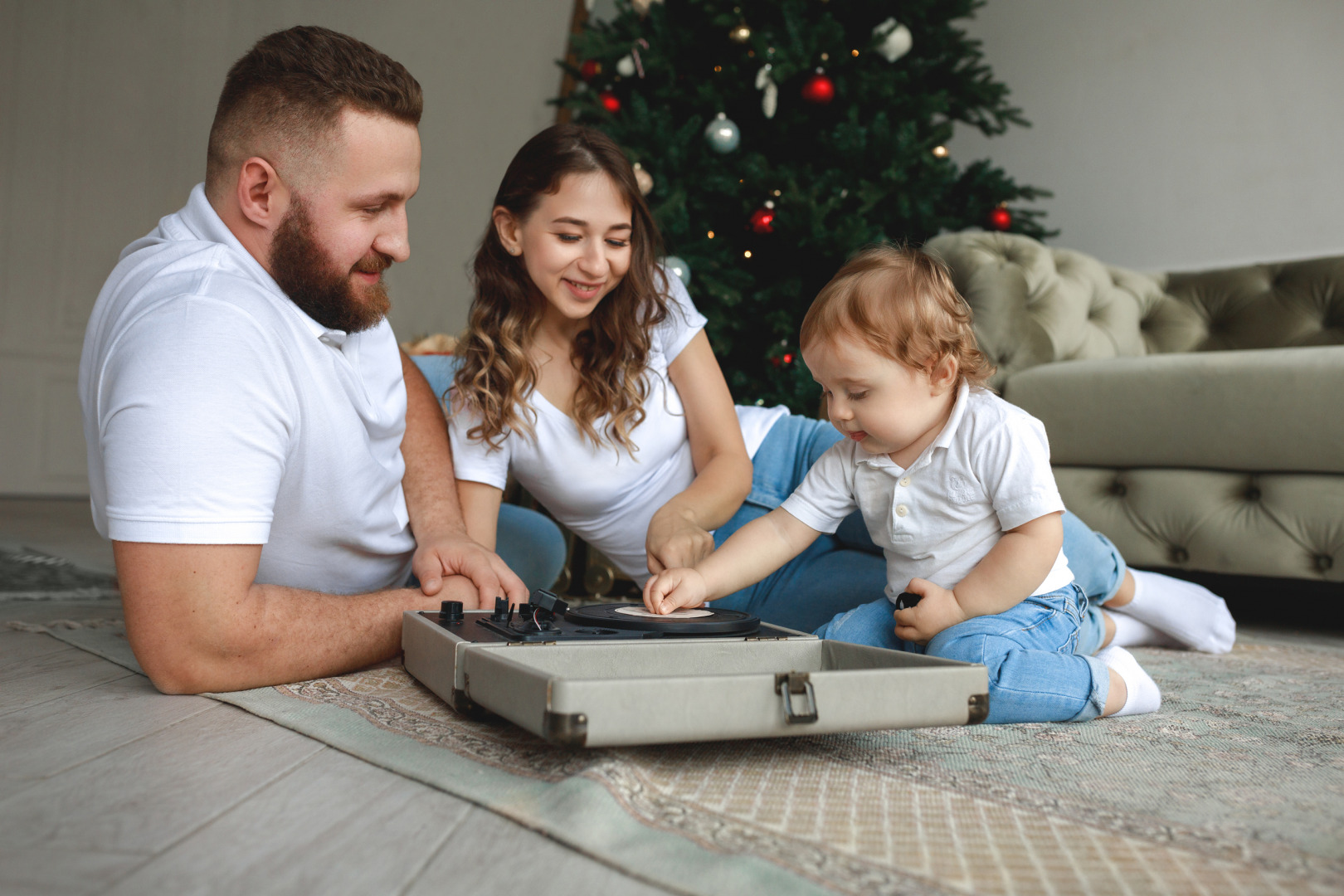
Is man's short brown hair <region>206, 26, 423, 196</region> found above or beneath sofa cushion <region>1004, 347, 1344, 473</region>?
above

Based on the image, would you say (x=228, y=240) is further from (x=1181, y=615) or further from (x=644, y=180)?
(x=1181, y=615)

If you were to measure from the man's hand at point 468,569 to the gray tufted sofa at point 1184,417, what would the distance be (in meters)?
1.11

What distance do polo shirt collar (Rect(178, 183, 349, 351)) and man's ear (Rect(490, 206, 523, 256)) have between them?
0.36m

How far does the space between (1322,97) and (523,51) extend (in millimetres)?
2707

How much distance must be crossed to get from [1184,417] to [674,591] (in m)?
1.05

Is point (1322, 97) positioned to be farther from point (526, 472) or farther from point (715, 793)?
point (715, 793)

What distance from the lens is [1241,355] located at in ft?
4.85

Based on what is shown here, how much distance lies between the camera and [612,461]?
4.11 ft

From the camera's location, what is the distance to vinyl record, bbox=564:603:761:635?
0.77 m

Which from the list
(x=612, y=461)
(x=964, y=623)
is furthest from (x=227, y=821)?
(x=612, y=461)

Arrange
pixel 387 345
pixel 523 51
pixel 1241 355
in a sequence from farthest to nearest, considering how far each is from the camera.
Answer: pixel 523 51 → pixel 1241 355 → pixel 387 345

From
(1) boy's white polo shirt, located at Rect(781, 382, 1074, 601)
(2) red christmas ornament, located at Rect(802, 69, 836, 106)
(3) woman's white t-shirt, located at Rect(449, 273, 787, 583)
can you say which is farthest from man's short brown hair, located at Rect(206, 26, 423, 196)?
(2) red christmas ornament, located at Rect(802, 69, 836, 106)

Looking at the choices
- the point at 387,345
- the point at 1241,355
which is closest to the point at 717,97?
the point at 1241,355

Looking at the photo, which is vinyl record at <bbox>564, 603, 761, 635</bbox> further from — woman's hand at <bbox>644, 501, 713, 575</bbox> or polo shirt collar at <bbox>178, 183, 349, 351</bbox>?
polo shirt collar at <bbox>178, 183, 349, 351</bbox>
